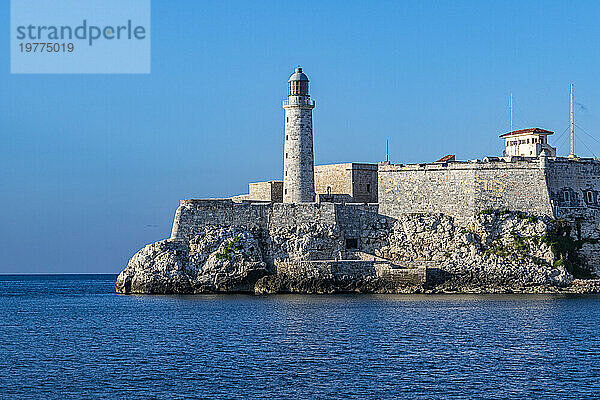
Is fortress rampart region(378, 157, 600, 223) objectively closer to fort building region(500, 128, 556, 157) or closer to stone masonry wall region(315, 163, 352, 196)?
stone masonry wall region(315, 163, 352, 196)

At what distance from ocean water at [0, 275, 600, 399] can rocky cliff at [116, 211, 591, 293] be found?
293 cm

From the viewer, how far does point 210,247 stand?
4919 cm

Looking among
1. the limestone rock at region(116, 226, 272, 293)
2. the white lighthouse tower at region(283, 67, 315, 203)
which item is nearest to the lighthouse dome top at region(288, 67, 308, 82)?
the white lighthouse tower at region(283, 67, 315, 203)

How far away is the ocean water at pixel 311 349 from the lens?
23.0m

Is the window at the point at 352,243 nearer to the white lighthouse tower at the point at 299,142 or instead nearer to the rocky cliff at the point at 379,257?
the rocky cliff at the point at 379,257

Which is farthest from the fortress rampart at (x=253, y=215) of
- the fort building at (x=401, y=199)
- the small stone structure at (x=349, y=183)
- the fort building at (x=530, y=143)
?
the fort building at (x=530, y=143)

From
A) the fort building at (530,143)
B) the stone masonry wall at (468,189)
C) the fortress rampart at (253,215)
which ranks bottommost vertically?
the fortress rampart at (253,215)

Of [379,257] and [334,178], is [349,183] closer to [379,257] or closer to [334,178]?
[334,178]

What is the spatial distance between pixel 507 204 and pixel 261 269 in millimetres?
14814

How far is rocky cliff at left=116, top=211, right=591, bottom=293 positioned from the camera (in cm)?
4788

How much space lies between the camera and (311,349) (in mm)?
29250

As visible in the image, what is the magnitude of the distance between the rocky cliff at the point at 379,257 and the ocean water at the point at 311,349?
115 inches

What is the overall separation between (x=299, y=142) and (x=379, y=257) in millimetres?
8337

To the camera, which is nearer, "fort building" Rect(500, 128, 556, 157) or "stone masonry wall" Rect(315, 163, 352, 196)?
"stone masonry wall" Rect(315, 163, 352, 196)
